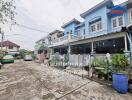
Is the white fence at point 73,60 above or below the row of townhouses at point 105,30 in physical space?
below

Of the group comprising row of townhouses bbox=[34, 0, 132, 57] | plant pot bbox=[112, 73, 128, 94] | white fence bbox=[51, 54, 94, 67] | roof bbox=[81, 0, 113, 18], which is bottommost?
plant pot bbox=[112, 73, 128, 94]

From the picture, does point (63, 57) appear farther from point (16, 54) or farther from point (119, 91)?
point (16, 54)

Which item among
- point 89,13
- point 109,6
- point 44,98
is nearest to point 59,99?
point 44,98

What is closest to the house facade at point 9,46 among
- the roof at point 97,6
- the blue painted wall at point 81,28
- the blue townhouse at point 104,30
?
the blue painted wall at point 81,28

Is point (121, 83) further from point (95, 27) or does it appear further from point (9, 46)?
point (9, 46)

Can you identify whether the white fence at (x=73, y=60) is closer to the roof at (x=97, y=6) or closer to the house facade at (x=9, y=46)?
the roof at (x=97, y=6)

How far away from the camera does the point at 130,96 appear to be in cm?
616

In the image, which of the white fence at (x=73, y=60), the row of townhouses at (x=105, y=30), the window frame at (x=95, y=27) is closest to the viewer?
the row of townhouses at (x=105, y=30)

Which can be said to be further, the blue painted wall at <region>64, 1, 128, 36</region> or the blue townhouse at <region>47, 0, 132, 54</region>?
the blue painted wall at <region>64, 1, 128, 36</region>

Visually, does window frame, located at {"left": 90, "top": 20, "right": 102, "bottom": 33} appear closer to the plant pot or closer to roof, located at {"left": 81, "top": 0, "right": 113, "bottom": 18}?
roof, located at {"left": 81, "top": 0, "right": 113, "bottom": 18}

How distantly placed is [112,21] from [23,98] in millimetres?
13754

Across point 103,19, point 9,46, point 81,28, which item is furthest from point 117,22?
point 9,46

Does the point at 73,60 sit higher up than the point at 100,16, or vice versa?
the point at 100,16

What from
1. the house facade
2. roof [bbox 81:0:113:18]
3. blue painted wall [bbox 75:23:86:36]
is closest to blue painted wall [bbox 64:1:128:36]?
roof [bbox 81:0:113:18]
